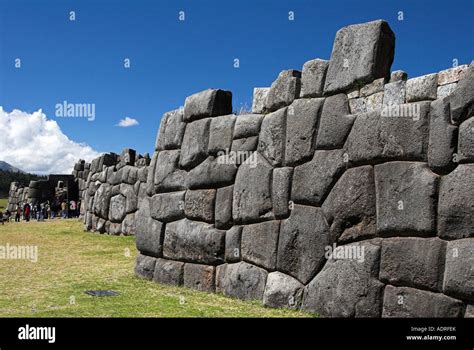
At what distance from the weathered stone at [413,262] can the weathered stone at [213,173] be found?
2.97 meters

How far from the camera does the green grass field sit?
261 inches

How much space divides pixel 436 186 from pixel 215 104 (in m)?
4.29

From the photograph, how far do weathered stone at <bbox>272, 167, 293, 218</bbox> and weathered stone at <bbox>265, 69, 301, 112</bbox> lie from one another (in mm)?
985

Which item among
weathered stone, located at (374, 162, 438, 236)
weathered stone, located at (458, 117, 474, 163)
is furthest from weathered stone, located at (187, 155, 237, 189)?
weathered stone, located at (458, 117, 474, 163)

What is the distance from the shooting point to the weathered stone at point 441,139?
205 inches

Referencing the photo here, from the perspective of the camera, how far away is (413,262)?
539cm

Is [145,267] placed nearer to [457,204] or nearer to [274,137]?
[274,137]

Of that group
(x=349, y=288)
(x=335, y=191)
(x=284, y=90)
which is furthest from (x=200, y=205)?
(x=349, y=288)

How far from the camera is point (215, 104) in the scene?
28.2ft

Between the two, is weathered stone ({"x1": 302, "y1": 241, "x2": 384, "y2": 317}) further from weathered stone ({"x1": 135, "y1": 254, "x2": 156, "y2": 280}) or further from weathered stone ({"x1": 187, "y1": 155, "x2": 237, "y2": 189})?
weathered stone ({"x1": 135, "y1": 254, "x2": 156, "y2": 280})

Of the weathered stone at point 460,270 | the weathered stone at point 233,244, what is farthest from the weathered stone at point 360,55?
the weathered stone at point 233,244

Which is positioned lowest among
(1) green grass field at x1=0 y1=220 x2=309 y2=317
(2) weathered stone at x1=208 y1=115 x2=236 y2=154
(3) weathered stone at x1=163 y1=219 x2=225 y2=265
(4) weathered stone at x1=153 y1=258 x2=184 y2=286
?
(1) green grass field at x1=0 y1=220 x2=309 y2=317

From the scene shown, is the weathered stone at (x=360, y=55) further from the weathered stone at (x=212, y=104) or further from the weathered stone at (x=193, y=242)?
the weathered stone at (x=193, y=242)
